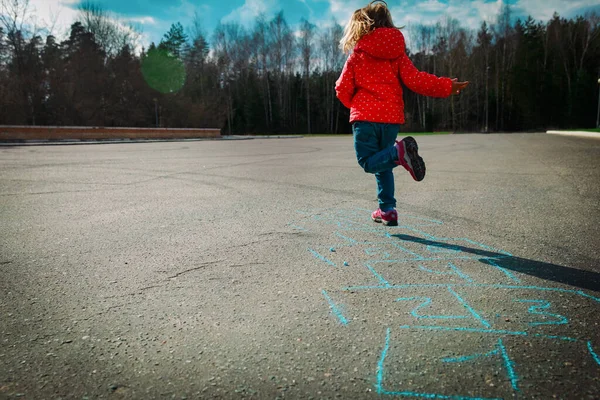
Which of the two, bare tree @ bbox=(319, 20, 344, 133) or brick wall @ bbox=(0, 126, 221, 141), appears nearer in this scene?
brick wall @ bbox=(0, 126, 221, 141)

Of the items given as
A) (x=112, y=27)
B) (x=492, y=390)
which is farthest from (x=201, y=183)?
(x=112, y=27)

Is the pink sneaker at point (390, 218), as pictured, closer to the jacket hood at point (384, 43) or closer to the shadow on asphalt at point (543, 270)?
the shadow on asphalt at point (543, 270)

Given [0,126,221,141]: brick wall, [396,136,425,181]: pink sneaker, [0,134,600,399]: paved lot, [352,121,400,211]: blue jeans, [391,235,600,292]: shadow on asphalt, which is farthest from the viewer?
[0,126,221,141]: brick wall

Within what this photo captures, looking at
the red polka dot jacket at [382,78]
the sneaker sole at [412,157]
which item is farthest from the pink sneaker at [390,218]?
the red polka dot jacket at [382,78]

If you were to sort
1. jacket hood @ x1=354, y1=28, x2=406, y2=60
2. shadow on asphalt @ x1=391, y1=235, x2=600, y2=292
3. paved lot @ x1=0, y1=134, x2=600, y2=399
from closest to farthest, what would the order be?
paved lot @ x1=0, y1=134, x2=600, y2=399
shadow on asphalt @ x1=391, y1=235, x2=600, y2=292
jacket hood @ x1=354, y1=28, x2=406, y2=60

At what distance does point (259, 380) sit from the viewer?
1.48m

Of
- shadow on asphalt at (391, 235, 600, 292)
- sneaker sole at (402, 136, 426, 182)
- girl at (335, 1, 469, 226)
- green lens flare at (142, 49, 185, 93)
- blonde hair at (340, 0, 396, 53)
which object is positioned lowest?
shadow on asphalt at (391, 235, 600, 292)

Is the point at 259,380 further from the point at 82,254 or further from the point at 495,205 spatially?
the point at 495,205

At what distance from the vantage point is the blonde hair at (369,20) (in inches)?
140

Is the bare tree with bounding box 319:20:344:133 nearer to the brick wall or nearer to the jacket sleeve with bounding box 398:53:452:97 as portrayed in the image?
the brick wall

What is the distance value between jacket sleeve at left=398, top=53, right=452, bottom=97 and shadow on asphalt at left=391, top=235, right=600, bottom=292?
1.42m

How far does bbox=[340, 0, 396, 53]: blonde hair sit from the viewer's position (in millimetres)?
3562

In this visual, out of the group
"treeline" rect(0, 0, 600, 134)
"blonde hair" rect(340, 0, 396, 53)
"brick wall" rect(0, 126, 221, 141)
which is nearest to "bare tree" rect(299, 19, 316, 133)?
"treeline" rect(0, 0, 600, 134)

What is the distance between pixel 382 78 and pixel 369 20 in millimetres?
503
